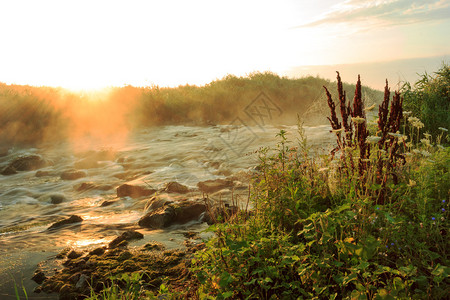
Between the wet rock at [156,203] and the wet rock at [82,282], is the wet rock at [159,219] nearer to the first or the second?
the wet rock at [156,203]

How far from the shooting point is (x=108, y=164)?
38.0 feet

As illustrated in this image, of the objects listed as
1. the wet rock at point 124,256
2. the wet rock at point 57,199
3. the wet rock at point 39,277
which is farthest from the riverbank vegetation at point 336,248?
the wet rock at point 57,199

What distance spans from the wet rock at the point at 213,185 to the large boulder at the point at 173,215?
1.62 meters

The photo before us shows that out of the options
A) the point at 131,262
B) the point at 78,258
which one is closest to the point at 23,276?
the point at 78,258

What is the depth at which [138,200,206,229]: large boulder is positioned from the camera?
552cm

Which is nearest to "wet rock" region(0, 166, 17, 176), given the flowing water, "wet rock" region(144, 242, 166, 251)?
the flowing water

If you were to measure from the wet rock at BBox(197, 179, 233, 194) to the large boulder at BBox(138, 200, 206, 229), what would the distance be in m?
1.62

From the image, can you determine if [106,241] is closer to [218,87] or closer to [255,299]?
[255,299]

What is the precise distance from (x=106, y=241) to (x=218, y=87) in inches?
630

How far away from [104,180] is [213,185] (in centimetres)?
370

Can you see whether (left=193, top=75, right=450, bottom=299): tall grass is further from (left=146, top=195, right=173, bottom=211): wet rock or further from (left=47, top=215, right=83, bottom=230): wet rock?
(left=47, top=215, right=83, bottom=230): wet rock

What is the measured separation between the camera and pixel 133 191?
795cm

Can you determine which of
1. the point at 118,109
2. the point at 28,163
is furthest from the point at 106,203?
the point at 118,109

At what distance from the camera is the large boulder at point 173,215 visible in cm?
552
